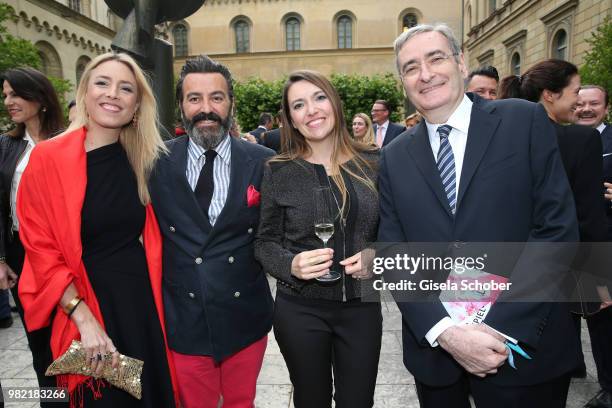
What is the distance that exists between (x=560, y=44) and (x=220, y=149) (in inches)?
867

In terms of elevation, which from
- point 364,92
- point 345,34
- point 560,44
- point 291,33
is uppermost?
point 291,33

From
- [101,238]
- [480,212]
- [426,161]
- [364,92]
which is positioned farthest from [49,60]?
[480,212]

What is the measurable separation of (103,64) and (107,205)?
2.70 ft

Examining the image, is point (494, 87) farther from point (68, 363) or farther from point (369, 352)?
point (68, 363)

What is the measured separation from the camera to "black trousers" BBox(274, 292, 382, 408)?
8.45ft

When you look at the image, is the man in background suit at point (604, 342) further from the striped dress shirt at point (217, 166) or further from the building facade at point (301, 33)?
the building facade at point (301, 33)

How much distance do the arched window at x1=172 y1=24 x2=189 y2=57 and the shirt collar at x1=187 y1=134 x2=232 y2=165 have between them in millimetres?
38913

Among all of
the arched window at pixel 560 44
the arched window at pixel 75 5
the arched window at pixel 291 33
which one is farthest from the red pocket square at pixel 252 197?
the arched window at pixel 291 33

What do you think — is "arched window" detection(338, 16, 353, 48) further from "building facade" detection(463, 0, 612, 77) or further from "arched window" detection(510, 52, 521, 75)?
"arched window" detection(510, 52, 521, 75)

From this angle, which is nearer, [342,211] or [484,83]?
[342,211]

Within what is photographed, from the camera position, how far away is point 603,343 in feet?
12.0

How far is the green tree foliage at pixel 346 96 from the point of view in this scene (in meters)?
26.8

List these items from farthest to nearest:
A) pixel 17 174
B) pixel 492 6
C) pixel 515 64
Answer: pixel 492 6, pixel 515 64, pixel 17 174

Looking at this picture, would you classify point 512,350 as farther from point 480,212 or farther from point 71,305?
point 71,305
